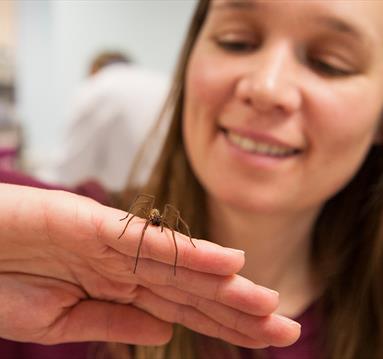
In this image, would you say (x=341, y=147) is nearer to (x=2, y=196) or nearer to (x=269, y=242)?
(x=269, y=242)

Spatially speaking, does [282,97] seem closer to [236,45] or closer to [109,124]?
[236,45]

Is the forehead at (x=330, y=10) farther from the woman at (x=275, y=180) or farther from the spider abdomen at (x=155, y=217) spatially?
the spider abdomen at (x=155, y=217)

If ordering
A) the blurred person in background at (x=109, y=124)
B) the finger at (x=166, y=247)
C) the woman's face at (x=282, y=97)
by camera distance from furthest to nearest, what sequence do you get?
1. the blurred person in background at (x=109, y=124)
2. the woman's face at (x=282, y=97)
3. the finger at (x=166, y=247)

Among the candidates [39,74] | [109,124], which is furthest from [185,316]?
[39,74]

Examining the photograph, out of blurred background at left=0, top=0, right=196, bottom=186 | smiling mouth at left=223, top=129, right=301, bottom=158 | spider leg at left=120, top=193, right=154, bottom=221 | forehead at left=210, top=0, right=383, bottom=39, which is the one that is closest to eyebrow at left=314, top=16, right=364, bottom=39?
forehead at left=210, top=0, right=383, bottom=39

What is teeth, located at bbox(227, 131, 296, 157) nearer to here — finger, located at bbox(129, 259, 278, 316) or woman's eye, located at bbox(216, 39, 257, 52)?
woman's eye, located at bbox(216, 39, 257, 52)

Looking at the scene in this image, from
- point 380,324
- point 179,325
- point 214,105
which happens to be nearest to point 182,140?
point 214,105

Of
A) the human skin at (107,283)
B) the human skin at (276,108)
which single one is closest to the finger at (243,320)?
the human skin at (107,283)
